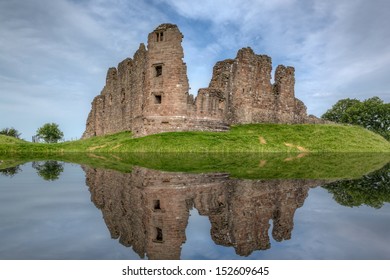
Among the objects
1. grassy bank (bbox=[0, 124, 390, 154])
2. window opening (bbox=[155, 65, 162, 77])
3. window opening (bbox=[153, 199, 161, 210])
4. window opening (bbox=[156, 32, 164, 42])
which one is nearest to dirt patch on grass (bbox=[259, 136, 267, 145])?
grassy bank (bbox=[0, 124, 390, 154])

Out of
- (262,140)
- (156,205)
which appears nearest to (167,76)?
(262,140)

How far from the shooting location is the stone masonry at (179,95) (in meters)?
28.5

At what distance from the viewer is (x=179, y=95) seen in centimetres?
2831

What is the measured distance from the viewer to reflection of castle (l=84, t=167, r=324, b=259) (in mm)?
3975

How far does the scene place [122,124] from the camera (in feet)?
128

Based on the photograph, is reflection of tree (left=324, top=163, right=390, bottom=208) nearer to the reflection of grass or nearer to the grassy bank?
the reflection of grass

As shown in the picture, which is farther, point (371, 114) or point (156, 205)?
point (371, 114)

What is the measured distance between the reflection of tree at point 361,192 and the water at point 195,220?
21mm

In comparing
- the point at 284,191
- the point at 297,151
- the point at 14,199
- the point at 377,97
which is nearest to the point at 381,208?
the point at 284,191

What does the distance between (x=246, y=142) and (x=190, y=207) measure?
21704 mm

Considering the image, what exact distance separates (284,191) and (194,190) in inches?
75.0

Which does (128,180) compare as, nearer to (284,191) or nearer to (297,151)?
(284,191)

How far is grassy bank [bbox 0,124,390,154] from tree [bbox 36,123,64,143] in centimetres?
4345

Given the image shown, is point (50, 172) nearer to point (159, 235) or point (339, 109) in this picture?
point (159, 235)
